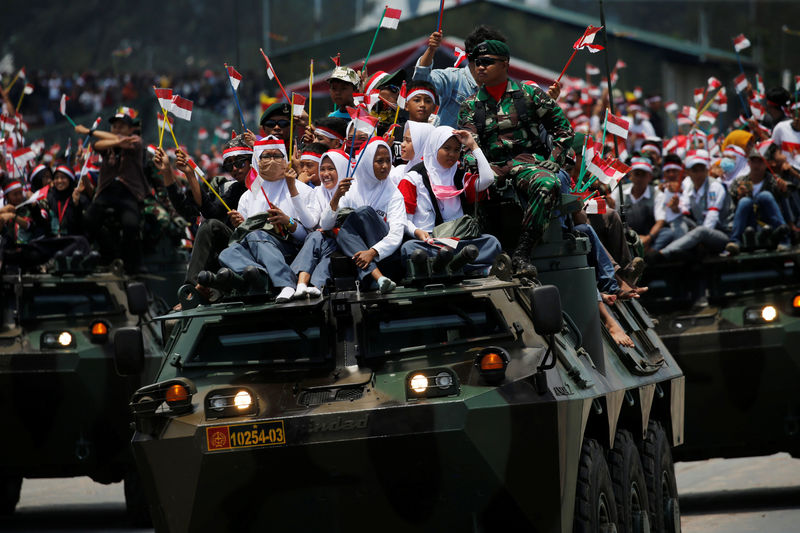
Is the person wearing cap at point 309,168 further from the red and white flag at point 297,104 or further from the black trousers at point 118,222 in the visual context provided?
the black trousers at point 118,222

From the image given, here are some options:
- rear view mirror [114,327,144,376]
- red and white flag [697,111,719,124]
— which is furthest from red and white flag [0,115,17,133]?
rear view mirror [114,327,144,376]

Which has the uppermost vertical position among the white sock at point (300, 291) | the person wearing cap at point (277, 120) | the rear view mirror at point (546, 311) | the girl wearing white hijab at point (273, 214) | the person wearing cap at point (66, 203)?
the person wearing cap at point (66, 203)

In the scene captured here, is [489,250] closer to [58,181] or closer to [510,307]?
[510,307]

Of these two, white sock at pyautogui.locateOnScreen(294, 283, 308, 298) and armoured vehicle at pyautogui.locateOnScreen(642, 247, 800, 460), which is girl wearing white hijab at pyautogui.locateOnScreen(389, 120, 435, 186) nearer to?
white sock at pyautogui.locateOnScreen(294, 283, 308, 298)

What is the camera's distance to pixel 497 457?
31.9 ft

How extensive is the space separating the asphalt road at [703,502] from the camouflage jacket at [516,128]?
4060 mm

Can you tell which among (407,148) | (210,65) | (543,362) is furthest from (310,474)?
(210,65)

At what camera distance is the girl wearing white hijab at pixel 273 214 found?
10.9 metres

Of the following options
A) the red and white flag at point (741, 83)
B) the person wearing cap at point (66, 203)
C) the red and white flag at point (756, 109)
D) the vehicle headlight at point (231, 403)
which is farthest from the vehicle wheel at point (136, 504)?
the red and white flag at point (741, 83)

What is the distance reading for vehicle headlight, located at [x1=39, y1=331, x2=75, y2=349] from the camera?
16.7 metres

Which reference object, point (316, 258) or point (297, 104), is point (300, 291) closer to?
point (316, 258)

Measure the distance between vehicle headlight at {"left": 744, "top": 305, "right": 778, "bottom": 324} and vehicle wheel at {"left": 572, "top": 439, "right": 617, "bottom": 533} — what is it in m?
5.48

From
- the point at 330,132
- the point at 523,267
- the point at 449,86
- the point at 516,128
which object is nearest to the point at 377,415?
the point at 523,267

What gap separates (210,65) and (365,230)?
64856 mm
